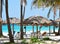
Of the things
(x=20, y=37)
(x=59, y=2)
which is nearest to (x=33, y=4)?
(x=20, y=37)

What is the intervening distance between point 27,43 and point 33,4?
513 inches

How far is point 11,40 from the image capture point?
18656mm

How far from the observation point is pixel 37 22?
24.2 meters

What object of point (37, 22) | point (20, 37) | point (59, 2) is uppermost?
point (59, 2)

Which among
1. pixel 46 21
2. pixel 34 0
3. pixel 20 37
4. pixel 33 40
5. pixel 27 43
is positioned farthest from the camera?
pixel 34 0

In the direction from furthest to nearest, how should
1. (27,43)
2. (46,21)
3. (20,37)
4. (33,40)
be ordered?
(46,21)
(20,37)
(33,40)
(27,43)

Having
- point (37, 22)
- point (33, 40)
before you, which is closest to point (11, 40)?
point (33, 40)

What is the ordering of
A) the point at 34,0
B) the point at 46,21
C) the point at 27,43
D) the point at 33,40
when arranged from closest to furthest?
the point at 27,43, the point at 33,40, the point at 46,21, the point at 34,0

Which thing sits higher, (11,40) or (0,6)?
(0,6)

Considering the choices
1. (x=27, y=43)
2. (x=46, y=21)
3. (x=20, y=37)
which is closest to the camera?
(x=27, y=43)

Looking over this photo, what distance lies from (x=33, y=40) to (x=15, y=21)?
329 inches

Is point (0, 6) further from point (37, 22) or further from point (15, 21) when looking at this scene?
point (37, 22)

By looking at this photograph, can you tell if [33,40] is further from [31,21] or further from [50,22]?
[50,22]

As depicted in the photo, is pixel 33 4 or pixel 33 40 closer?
pixel 33 40
